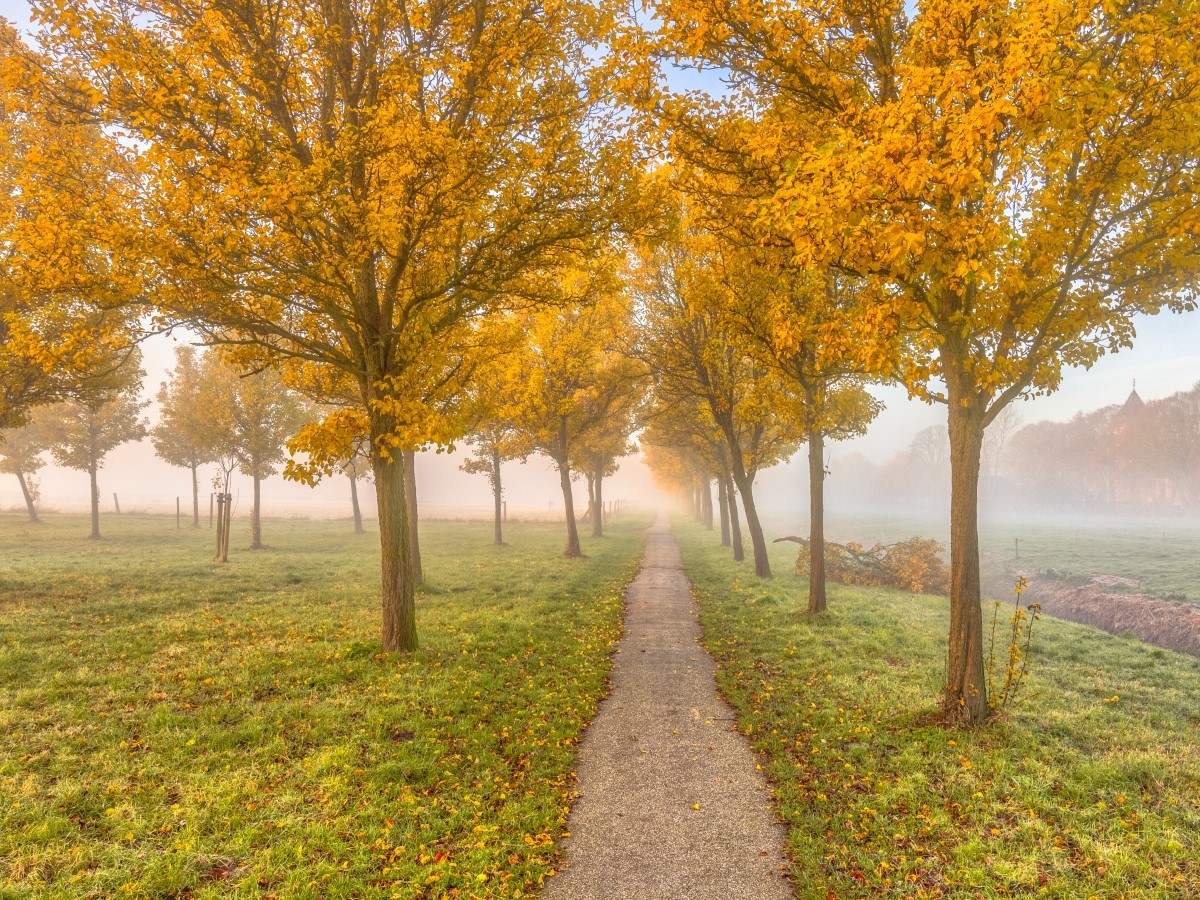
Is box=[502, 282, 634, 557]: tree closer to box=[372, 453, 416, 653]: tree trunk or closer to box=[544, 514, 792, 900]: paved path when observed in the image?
box=[372, 453, 416, 653]: tree trunk

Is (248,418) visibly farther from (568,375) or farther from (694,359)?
(694,359)

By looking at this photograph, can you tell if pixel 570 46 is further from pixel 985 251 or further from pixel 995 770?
pixel 995 770

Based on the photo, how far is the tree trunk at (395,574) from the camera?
10.0m

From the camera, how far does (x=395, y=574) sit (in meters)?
10.1

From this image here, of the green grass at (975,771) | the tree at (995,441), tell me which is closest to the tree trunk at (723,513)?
the green grass at (975,771)

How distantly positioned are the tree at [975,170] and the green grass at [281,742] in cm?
601

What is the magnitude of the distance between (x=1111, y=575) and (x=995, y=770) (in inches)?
908

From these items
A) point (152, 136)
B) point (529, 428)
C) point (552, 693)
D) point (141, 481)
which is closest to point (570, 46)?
point (152, 136)

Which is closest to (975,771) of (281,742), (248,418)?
(281,742)

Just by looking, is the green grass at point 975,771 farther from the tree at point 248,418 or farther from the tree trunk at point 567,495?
the tree at point 248,418

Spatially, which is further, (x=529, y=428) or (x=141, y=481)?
(x=141, y=481)

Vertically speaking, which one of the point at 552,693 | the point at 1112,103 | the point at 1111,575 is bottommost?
the point at 1111,575

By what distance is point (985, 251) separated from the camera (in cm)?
562

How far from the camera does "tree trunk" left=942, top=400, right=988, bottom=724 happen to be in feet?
23.7
